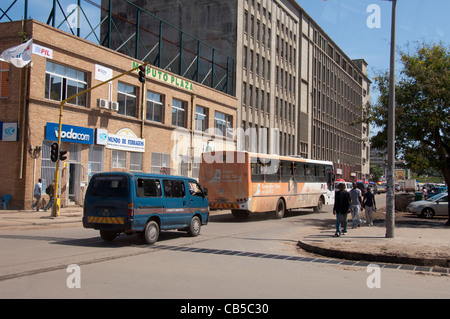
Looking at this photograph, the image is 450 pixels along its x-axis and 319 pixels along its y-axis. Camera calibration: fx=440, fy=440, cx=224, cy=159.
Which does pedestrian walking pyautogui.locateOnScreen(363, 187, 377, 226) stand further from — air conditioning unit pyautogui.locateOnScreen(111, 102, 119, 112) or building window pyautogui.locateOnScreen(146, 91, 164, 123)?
building window pyautogui.locateOnScreen(146, 91, 164, 123)

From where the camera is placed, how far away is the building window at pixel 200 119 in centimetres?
3759

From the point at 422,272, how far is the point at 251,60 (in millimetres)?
39270

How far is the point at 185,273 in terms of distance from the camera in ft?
27.2

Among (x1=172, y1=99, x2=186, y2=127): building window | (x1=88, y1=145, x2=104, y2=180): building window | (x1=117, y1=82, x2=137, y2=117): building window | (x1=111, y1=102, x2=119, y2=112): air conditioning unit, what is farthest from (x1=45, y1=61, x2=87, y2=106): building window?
(x1=172, y1=99, x2=186, y2=127): building window

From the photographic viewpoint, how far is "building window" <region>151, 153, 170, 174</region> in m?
32.3

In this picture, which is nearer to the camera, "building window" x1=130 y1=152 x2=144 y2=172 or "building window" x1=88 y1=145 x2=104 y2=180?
"building window" x1=88 y1=145 x2=104 y2=180

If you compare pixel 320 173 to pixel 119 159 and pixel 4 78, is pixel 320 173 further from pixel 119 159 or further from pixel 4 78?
pixel 4 78

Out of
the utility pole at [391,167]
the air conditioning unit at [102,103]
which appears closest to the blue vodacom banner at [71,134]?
the air conditioning unit at [102,103]

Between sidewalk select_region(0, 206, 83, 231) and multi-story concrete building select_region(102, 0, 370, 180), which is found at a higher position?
multi-story concrete building select_region(102, 0, 370, 180)

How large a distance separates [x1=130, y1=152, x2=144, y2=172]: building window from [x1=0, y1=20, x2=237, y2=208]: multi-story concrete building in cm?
6

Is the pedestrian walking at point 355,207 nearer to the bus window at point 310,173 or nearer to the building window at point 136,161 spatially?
the bus window at point 310,173

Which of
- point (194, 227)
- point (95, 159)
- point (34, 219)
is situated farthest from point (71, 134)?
point (194, 227)

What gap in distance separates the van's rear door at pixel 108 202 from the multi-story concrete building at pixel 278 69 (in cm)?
2142
